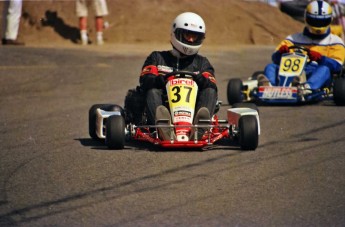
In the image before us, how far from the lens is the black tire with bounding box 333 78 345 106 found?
1354cm

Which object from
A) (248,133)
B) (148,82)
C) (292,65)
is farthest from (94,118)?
(292,65)

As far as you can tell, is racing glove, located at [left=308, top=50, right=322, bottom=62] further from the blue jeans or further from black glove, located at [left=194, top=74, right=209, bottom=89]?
black glove, located at [left=194, top=74, right=209, bottom=89]

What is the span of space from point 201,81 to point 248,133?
37.6 inches

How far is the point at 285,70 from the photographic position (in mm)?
14109

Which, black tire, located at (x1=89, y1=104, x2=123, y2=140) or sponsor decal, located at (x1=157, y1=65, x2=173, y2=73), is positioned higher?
sponsor decal, located at (x1=157, y1=65, x2=173, y2=73)

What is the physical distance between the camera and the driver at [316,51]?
14.0 metres

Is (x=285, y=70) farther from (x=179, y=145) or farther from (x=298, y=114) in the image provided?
Answer: (x=179, y=145)

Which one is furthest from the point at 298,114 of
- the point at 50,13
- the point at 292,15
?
the point at 292,15

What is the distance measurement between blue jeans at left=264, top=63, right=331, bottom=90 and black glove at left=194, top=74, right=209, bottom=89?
4.11 m

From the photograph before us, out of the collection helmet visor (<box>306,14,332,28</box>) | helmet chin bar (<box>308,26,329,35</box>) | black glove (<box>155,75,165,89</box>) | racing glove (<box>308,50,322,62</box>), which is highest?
helmet visor (<box>306,14,332,28</box>)

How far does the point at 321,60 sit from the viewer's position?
14336mm

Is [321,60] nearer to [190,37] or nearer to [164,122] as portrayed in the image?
[190,37]

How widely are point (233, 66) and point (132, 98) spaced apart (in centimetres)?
989

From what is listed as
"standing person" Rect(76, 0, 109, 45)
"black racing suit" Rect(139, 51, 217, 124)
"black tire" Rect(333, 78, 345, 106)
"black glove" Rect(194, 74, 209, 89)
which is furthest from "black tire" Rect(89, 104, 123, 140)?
"standing person" Rect(76, 0, 109, 45)
